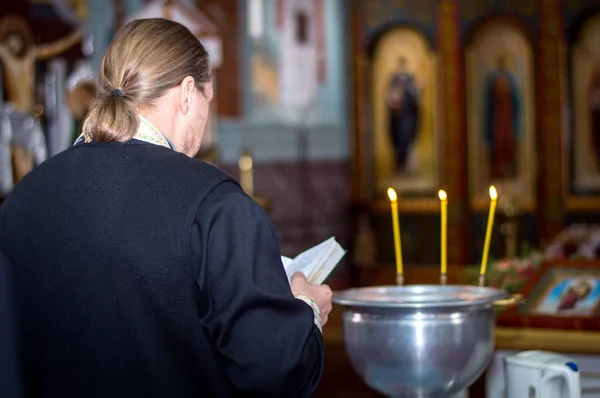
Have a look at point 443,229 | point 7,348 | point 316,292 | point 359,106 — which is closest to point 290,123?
point 359,106

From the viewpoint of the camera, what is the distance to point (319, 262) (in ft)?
7.82

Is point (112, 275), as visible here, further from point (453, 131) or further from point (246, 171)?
point (453, 131)

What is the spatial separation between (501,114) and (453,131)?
0.53m

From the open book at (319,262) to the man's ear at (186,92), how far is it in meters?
0.46

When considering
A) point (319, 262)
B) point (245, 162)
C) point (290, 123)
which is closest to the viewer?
point (319, 262)

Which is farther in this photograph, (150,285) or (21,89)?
(21,89)

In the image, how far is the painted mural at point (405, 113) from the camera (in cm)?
1127

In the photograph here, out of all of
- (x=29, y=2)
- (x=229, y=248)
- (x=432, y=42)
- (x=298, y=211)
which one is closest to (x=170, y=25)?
(x=229, y=248)

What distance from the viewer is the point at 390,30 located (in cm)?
1140

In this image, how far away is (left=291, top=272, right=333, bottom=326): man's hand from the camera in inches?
89.0

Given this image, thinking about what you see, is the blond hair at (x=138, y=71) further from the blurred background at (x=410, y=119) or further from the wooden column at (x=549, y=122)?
the wooden column at (x=549, y=122)

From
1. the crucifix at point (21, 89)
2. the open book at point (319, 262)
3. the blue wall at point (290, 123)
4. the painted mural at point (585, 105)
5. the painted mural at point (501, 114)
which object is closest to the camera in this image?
the open book at point (319, 262)

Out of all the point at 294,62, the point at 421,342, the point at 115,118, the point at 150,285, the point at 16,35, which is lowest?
the point at 421,342

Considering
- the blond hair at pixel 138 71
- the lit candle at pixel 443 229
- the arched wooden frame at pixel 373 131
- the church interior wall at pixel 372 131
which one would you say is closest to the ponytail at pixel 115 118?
the blond hair at pixel 138 71
